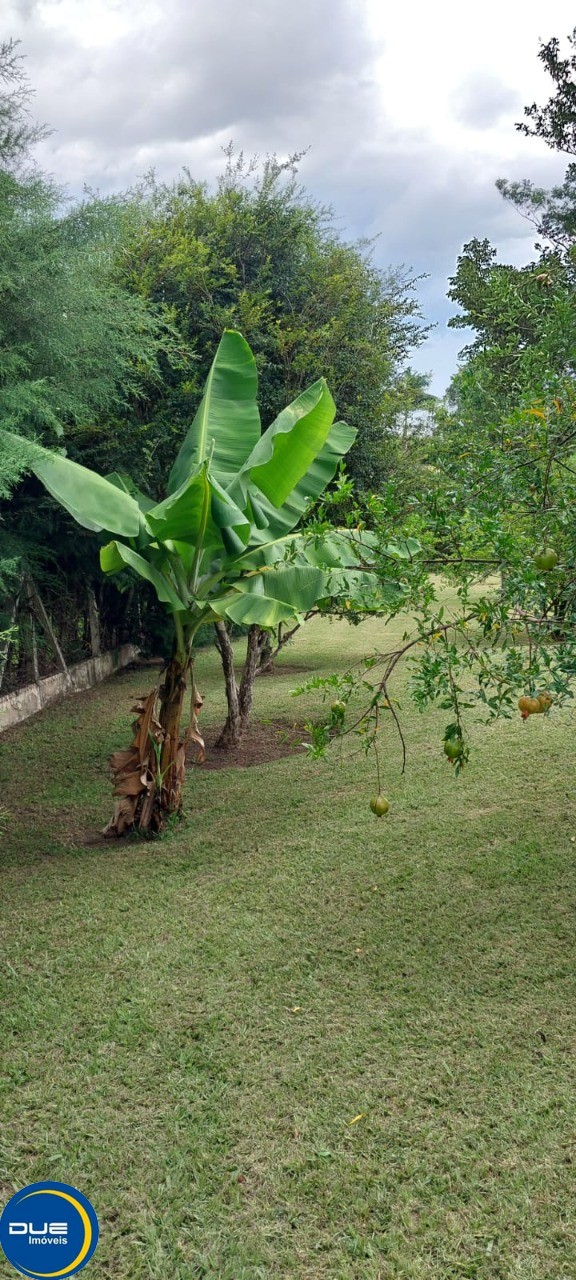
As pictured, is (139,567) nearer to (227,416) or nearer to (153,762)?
(153,762)

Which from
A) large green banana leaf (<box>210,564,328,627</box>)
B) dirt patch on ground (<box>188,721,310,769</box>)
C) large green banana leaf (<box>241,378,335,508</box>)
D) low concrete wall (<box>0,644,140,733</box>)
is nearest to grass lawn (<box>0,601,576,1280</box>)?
dirt patch on ground (<box>188,721,310,769</box>)

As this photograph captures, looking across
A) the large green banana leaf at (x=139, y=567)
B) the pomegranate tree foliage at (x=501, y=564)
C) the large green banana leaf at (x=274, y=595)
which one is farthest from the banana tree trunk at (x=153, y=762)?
the pomegranate tree foliage at (x=501, y=564)

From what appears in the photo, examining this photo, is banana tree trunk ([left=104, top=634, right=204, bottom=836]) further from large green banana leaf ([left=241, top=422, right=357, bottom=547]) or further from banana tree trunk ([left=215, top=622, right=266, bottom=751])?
banana tree trunk ([left=215, top=622, right=266, bottom=751])

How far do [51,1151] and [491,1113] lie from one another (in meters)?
1.51

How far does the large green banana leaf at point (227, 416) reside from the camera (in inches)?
224

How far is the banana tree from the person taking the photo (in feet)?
16.3

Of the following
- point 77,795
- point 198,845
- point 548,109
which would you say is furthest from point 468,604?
point 548,109

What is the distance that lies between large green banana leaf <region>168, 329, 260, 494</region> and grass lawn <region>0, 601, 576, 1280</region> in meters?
2.45

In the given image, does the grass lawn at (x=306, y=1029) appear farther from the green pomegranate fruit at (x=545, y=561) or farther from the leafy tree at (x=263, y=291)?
the leafy tree at (x=263, y=291)

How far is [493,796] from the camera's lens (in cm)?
573

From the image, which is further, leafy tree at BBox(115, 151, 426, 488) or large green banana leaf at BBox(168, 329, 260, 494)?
leafy tree at BBox(115, 151, 426, 488)

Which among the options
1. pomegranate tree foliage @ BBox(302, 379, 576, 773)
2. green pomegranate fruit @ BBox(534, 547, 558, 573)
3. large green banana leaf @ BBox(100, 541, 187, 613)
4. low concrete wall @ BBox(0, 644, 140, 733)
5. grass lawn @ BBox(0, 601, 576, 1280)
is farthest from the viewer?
low concrete wall @ BBox(0, 644, 140, 733)

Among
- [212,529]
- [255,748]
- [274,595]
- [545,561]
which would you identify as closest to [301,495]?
[274,595]

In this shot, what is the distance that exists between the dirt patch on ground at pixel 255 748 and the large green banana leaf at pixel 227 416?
7.35 feet
